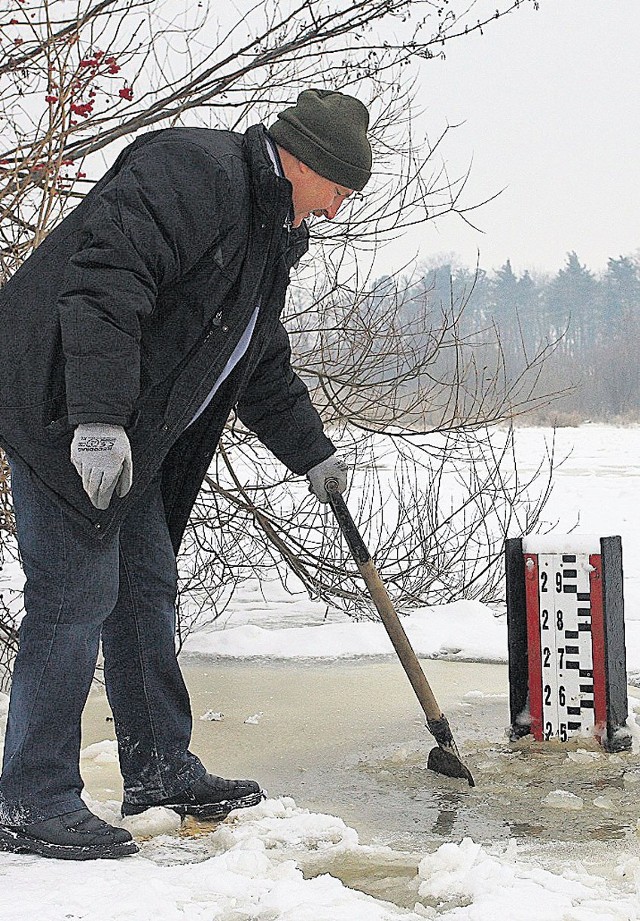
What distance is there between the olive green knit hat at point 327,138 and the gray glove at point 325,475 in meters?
0.90

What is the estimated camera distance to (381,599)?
122 inches

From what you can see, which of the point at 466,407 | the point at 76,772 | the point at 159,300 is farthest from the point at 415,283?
the point at 76,772

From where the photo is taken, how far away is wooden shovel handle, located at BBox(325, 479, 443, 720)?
3.10 meters

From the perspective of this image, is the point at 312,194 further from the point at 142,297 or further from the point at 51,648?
the point at 51,648

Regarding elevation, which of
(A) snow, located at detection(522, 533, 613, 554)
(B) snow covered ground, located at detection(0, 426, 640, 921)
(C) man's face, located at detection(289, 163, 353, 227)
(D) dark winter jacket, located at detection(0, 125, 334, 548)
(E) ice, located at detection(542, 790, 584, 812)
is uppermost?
(C) man's face, located at detection(289, 163, 353, 227)

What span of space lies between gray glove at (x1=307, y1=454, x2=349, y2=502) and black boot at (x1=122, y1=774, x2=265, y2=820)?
88 centimetres

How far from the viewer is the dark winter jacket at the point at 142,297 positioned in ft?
7.18

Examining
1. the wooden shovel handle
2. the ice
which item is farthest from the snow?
the ice

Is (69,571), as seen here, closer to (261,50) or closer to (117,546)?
(117,546)

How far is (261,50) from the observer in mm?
4355

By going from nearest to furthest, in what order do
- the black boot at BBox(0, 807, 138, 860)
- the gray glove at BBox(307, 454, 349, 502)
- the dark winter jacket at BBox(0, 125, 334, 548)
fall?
the dark winter jacket at BBox(0, 125, 334, 548)
the black boot at BBox(0, 807, 138, 860)
the gray glove at BBox(307, 454, 349, 502)

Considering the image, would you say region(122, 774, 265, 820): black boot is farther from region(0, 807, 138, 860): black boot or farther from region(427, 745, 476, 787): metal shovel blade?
region(427, 745, 476, 787): metal shovel blade

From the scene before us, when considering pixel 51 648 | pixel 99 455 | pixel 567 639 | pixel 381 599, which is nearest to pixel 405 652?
pixel 381 599

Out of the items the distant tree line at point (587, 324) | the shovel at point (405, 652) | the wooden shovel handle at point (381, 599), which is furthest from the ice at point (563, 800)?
the distant tree line at point (587, 324)
